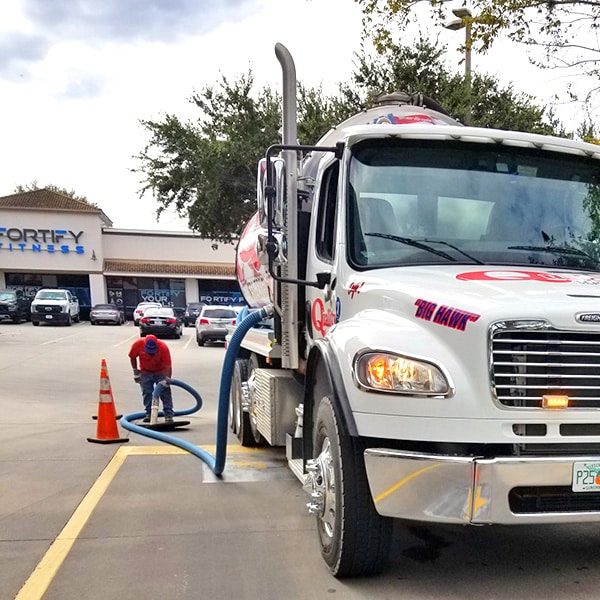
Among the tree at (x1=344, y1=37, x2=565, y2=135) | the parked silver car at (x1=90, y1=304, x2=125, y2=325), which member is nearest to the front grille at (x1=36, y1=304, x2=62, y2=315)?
the parked silver car at (x1=90, y1=304, x2=125, y2=325)

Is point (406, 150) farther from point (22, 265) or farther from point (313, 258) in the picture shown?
point (22, 265)

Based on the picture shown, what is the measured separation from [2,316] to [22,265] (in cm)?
947

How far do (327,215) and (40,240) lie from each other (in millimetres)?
42230

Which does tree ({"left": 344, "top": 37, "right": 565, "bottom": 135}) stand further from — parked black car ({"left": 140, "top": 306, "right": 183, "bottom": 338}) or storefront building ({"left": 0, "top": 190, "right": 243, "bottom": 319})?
storefront building ({"left": 0, "top": 190, "right": 243, "bottom": 319})

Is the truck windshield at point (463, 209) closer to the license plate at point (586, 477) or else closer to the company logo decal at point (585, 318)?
the company logo decal at point (585, 318)

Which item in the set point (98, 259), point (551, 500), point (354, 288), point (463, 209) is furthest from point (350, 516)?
point (98, 259)

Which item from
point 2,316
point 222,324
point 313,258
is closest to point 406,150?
point 313,258

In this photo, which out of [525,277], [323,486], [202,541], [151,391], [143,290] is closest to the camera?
[525,277]

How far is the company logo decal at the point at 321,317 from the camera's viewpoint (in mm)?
4125

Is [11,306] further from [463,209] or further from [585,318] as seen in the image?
[585,318]

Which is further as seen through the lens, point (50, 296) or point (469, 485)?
point (50, 296)

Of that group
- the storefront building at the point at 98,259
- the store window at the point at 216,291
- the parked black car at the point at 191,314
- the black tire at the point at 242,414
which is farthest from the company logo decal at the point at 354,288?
the store window at the point at 216,291

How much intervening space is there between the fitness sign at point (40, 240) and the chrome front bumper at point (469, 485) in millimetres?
42983

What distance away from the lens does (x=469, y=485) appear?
2.82 m
